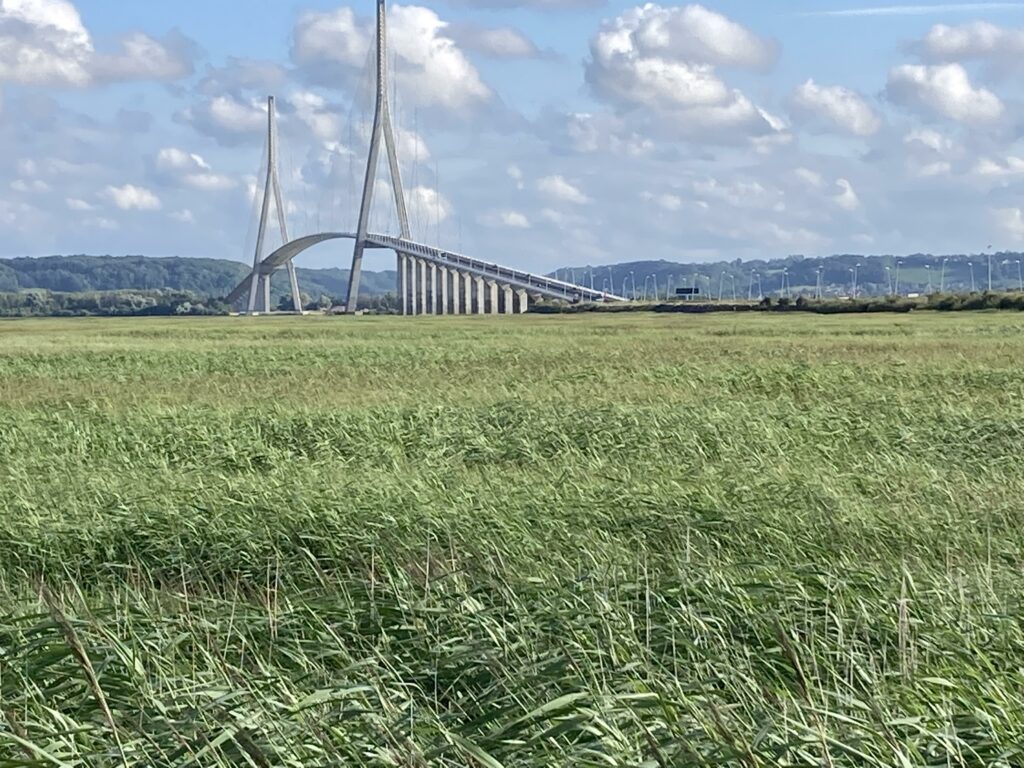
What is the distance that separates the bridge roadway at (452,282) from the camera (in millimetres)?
109500

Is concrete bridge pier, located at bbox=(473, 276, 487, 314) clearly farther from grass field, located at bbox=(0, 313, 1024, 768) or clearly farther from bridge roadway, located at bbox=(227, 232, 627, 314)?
grass field, located at bbox=(0, 313, 1024, 768)

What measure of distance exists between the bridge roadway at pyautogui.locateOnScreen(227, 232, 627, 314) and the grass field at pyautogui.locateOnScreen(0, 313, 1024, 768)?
8938cm

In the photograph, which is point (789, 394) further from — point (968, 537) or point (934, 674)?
point (934, 674)

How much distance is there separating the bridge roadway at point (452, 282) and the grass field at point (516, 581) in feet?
293

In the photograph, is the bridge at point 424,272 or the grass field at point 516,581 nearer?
the grass field at point 516,581

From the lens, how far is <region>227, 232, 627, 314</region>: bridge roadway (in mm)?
109500

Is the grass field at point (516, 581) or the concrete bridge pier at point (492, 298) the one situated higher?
the grass field at point (516, 581)

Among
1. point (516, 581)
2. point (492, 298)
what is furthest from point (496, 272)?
point (516, 581)

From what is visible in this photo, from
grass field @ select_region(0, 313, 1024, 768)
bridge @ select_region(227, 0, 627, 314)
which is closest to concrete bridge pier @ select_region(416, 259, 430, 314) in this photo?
bridge @ select_region(227, 0, 627, 314)

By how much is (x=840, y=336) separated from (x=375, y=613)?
135ft

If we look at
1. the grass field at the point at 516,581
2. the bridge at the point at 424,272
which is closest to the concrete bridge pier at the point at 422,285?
the bridge at the point at 424,272

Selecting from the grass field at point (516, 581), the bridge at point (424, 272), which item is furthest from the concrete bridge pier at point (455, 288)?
the grass field at point (516, 581)

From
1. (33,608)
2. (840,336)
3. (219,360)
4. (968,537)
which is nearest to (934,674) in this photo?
(968,537)

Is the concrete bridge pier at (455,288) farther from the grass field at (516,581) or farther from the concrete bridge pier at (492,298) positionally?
the grass field at (516,581)
